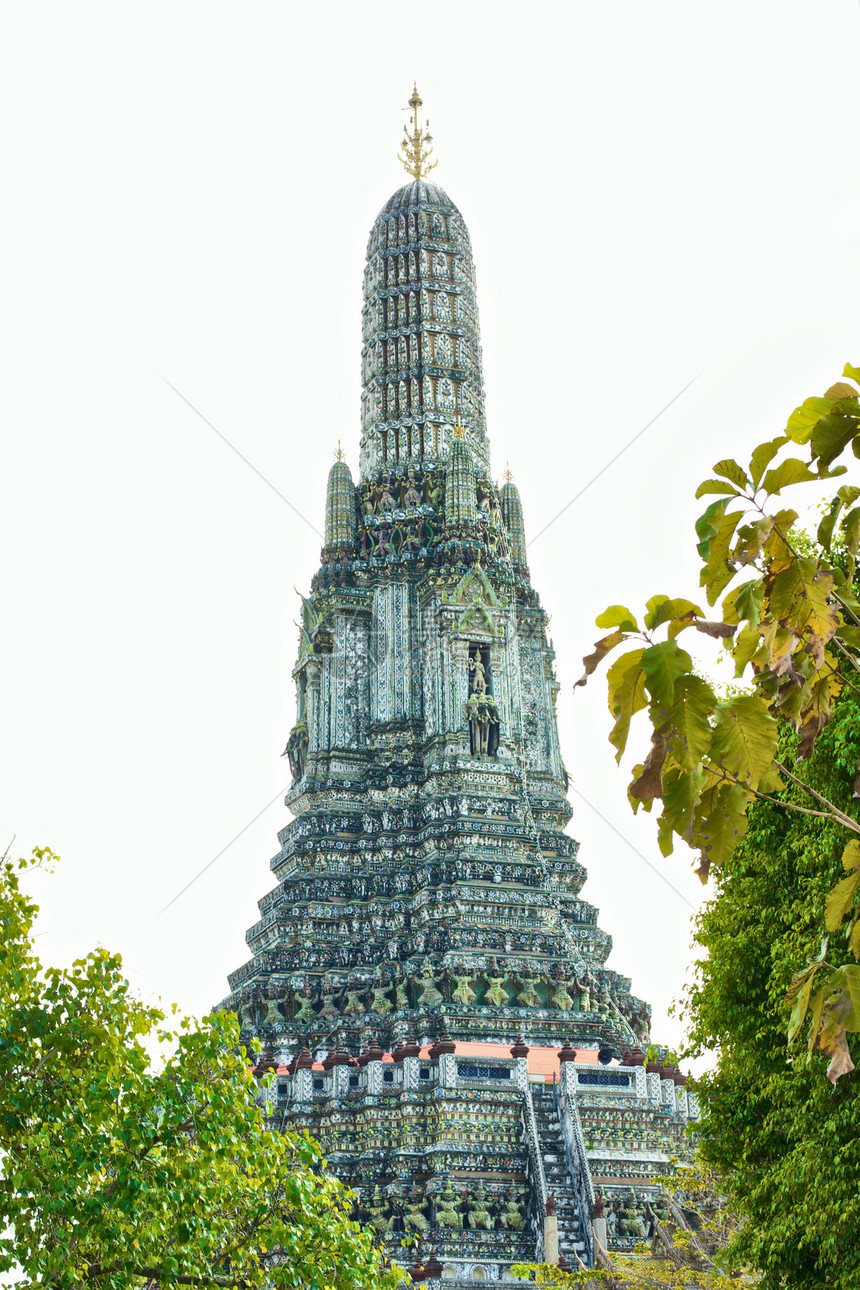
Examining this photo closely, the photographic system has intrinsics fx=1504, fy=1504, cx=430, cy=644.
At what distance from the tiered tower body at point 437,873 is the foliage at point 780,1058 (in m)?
11.8

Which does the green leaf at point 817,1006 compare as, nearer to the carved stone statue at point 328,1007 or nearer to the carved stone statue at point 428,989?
the carved stone statue at point 428,989

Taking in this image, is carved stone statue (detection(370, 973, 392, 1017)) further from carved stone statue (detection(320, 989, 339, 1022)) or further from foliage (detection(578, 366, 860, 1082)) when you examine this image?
foliage (detection(578, 366, 860, 1082))

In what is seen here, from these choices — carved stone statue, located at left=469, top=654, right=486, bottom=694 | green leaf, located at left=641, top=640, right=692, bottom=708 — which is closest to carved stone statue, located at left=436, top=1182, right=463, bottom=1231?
carved stone statue, located at left=469, top=654, right=486, bottom=694

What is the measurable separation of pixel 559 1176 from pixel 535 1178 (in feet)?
2.17

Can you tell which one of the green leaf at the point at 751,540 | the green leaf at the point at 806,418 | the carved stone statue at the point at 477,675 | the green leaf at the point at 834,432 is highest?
the carved stone statue at the point at 477,675

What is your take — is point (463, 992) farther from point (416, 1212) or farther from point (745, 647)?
point (745, 647)

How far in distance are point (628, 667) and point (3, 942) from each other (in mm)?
10924

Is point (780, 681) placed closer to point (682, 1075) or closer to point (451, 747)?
point (682, 1075)

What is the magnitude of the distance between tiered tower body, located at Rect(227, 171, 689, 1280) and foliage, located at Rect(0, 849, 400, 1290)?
13735mm

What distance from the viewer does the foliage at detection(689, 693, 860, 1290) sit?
1459 centimetres

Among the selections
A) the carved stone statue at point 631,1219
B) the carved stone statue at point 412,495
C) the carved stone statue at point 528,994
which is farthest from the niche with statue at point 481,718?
the carved stone statue at point 631,1219

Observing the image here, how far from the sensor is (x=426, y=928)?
35.8 m

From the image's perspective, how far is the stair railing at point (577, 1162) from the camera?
2781 cm

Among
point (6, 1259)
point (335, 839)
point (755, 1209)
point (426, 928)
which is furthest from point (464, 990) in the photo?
point (6, 1259)
